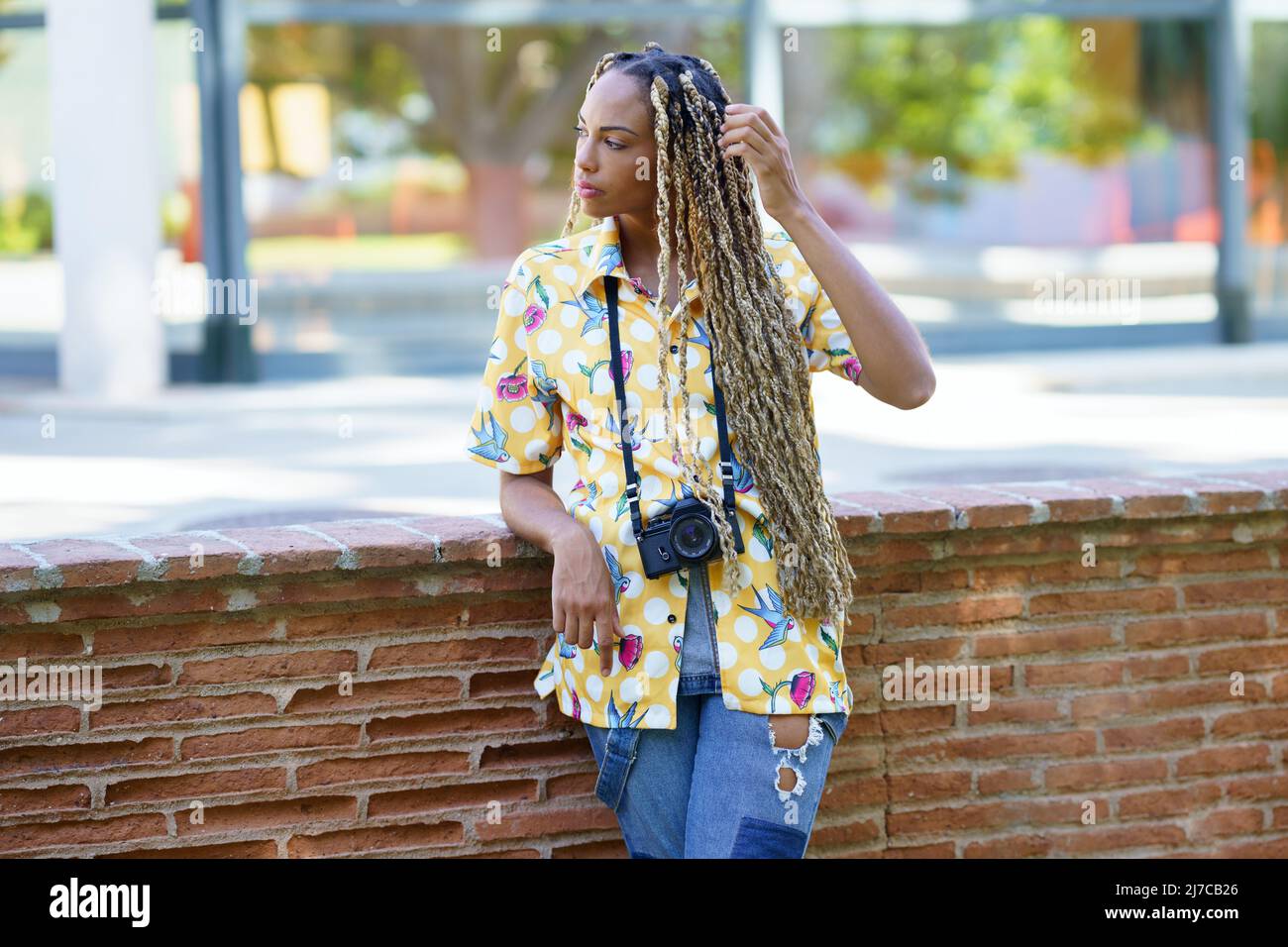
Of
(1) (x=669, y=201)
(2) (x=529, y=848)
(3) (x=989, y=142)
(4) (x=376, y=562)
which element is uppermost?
(3) (x=989, y=142)

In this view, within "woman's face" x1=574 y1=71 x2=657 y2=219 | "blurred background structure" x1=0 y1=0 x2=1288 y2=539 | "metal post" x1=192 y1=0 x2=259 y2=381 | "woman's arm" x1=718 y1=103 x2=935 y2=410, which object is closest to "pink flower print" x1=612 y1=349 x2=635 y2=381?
"woman's face" x1=574 y1=71 x2=657 y2=219

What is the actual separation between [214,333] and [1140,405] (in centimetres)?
514

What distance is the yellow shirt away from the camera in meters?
2.96

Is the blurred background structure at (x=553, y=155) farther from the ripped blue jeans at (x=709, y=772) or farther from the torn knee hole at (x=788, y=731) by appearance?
the torn knee hole at (x=788, y=731)

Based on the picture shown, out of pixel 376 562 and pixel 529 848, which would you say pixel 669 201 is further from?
pixel 529 848

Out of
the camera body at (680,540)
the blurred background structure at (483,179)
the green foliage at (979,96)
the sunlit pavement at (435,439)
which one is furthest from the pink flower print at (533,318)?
the green foliage at (979,96)

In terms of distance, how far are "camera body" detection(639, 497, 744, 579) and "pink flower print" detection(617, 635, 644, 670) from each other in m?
0.13

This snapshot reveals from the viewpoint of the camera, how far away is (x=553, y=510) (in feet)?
10.3

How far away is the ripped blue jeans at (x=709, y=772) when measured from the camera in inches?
114

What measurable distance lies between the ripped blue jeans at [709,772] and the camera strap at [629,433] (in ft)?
0.50

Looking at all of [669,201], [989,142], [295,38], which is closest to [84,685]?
[669,201]

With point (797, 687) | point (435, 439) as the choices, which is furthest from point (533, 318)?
point (435, 439)

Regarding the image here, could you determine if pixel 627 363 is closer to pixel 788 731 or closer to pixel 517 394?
pixel 517 394

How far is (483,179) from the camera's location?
12.1 meters
